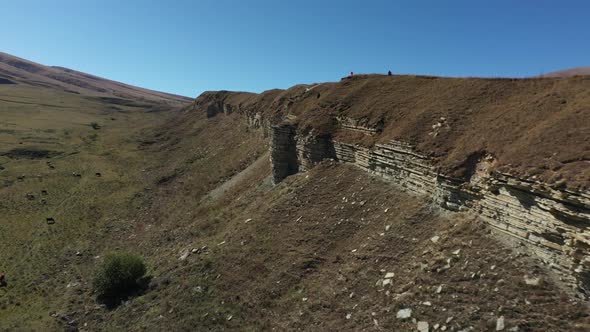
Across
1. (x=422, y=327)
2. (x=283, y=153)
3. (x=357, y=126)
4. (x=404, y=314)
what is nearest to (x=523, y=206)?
(x=422, y=327)

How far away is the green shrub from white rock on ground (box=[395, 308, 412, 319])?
18.1 meters

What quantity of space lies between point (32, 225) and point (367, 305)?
3994 centimetres

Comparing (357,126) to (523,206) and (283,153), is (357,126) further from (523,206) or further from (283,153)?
(523,206)

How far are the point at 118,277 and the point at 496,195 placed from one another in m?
23.6

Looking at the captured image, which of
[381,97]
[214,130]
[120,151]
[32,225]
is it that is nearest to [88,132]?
[120,151]

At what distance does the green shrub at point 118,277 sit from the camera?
77.7ft

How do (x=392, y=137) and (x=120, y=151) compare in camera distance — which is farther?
(x=120, y=151)

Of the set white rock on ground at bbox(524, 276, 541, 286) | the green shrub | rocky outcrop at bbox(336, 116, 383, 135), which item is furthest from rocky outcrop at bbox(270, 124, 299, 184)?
white rock on ground at bbox(524, 276, 541, 286)

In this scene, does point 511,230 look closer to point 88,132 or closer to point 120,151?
point 120,151

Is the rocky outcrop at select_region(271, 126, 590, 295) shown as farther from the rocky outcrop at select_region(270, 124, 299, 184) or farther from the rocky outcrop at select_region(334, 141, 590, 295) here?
the rocky outcrop at select_region(270, 124, 299, 184)

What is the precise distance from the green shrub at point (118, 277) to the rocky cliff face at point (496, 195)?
16.6 metres

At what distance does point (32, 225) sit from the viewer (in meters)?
38.5

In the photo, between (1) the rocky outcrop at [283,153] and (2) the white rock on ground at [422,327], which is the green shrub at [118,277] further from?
(2) the white rock on ground at [422,327]

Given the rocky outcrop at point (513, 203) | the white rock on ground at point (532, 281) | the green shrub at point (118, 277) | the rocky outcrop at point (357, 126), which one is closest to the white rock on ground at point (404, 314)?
the white rock on ground at point (532, 281)
